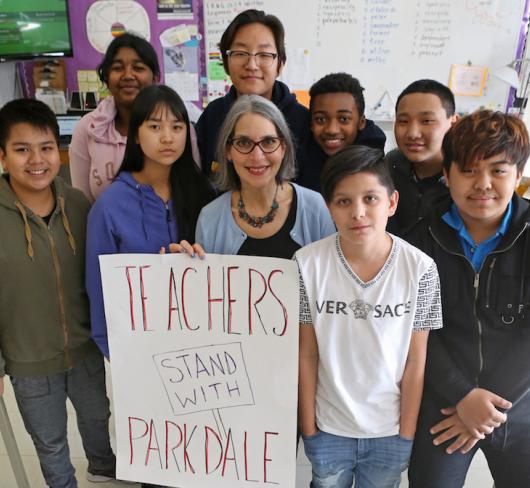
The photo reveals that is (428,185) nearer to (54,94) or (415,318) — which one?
(415,318)

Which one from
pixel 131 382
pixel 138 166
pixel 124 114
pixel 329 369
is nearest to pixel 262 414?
pixel 329 369

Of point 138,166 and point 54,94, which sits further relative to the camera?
point 54,94

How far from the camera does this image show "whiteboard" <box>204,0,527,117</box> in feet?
11.2

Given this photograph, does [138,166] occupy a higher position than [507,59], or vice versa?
[507,59]

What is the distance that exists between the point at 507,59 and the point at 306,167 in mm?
2546

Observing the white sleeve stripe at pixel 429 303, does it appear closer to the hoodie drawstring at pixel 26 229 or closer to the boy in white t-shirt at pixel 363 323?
the boy in white t-shirt at pixel 363 323

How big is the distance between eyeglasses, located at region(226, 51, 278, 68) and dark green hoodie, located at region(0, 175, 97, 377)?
2.63 ft

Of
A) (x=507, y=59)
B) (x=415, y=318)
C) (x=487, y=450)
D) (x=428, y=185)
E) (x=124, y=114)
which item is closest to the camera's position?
(x=415, y=318)

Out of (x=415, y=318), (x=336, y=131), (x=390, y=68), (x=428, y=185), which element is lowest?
(x=415, y=318)

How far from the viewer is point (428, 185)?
1.69 metres

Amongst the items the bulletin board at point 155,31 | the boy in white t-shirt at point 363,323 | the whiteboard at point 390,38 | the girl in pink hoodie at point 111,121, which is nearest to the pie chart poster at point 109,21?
the bulletin board at point 155,31

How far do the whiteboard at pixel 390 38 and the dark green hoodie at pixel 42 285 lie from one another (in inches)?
99.0

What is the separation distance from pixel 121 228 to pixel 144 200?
0.12 metres

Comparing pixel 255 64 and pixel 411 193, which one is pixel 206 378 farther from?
pixel 255 64
